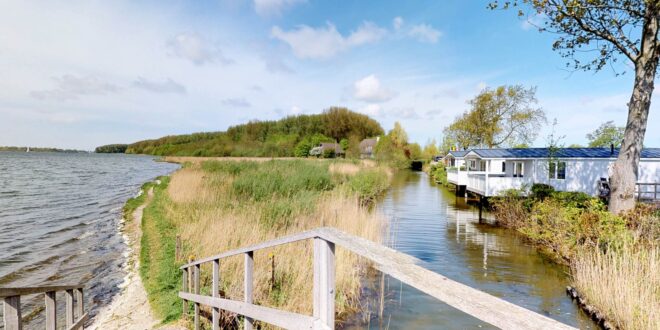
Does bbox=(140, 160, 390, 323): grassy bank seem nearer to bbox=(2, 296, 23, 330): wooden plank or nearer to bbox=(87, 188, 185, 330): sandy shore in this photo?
bbox=(87, 188, 185, 330): sandy shore

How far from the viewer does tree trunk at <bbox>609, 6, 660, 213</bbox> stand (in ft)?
36.4

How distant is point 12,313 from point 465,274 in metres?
9.67

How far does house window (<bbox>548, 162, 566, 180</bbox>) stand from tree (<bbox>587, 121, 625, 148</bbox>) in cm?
4285

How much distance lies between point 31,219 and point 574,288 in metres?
21.8

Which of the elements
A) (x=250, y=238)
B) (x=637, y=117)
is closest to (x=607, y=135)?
→ (x=637, y=117)

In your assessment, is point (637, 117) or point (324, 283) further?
point (637, 117)

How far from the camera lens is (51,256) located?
36.6 feet

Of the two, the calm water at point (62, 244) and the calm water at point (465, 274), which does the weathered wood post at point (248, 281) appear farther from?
the calm water at point (62, 244)

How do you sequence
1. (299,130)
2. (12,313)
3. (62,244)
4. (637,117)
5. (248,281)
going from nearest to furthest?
(12,313), (248,281), (637,117), (62,244), (299,130)

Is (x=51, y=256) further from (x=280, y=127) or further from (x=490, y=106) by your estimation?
(x=280, y=127)

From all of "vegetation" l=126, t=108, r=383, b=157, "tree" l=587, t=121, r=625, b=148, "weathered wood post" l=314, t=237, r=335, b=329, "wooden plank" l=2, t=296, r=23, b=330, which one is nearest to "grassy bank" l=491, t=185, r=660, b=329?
"weathered wood post" l=314, t=237, r=335, b=329

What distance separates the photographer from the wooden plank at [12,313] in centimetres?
308

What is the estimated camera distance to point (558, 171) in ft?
68.7

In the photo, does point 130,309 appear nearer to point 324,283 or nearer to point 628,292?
point 324,283
